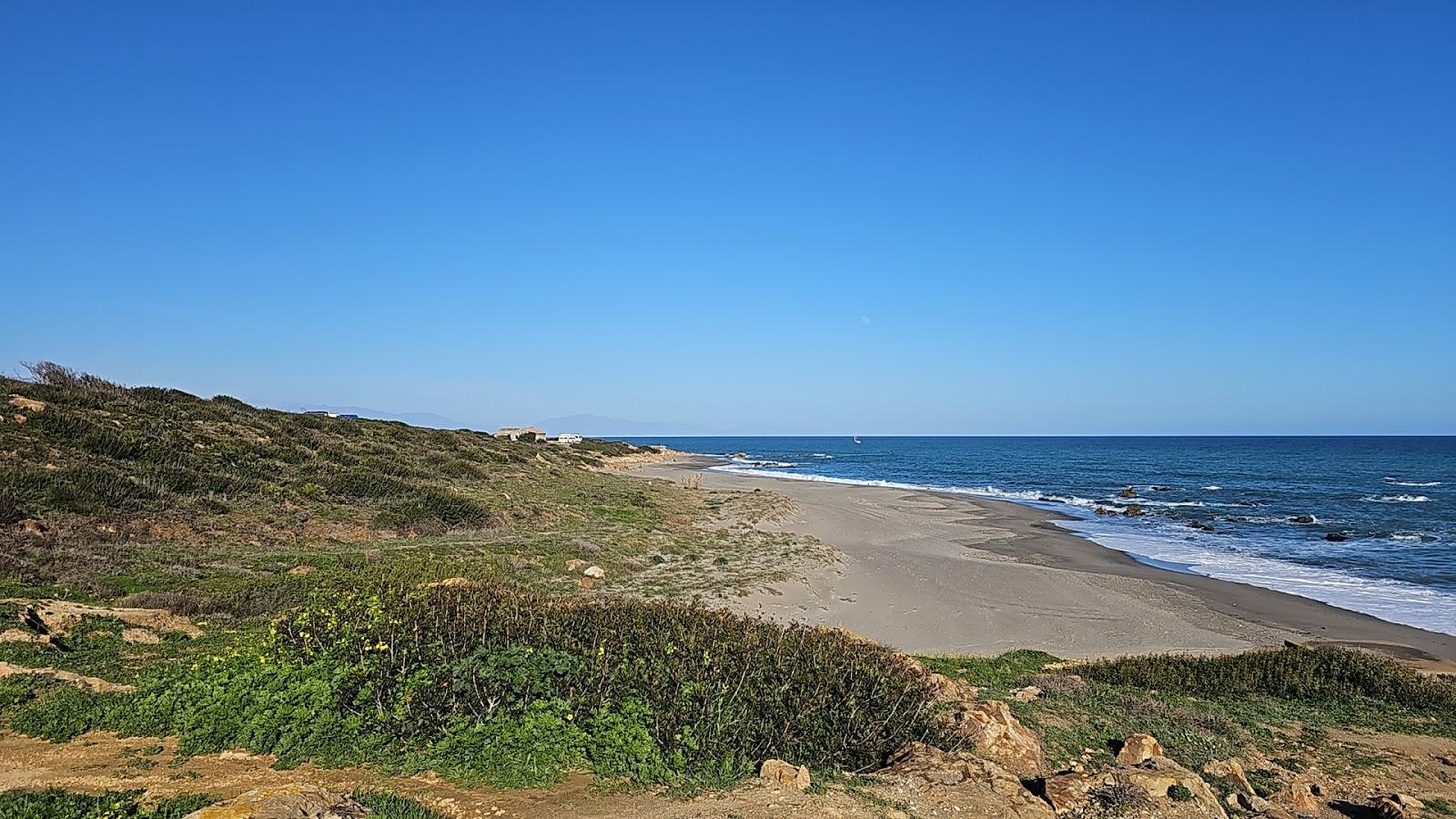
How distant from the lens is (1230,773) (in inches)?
305

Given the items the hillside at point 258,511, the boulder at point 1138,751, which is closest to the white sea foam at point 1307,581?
the hillside at point 258,511

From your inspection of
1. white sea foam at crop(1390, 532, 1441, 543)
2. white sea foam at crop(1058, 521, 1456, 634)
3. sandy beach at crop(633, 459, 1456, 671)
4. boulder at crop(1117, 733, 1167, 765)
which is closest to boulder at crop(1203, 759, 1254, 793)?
boulder at crop(1117, 733, 1167, 765)

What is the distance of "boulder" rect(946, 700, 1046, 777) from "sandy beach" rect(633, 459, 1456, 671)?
6.10 meters

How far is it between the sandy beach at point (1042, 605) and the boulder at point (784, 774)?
8493mm

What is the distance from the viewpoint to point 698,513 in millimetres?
32438

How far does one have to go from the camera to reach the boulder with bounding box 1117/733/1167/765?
8.05 metres

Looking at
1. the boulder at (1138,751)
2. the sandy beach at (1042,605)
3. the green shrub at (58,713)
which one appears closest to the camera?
the green shrub at (58,713)

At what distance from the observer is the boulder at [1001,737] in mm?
7707

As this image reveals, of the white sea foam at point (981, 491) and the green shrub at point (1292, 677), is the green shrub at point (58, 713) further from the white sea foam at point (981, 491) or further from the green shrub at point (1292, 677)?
the white sea foam at point (981, 491)

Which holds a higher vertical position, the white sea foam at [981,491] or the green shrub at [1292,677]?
the green shrub at [1292,677]

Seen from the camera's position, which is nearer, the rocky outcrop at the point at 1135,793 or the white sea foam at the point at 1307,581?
the rocky outcrop at the point at 1135,793

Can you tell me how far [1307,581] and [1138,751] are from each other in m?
21.4

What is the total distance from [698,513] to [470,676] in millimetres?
25249

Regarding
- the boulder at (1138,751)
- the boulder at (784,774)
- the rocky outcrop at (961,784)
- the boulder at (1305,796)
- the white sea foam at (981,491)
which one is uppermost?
the boulder at (784,774)
